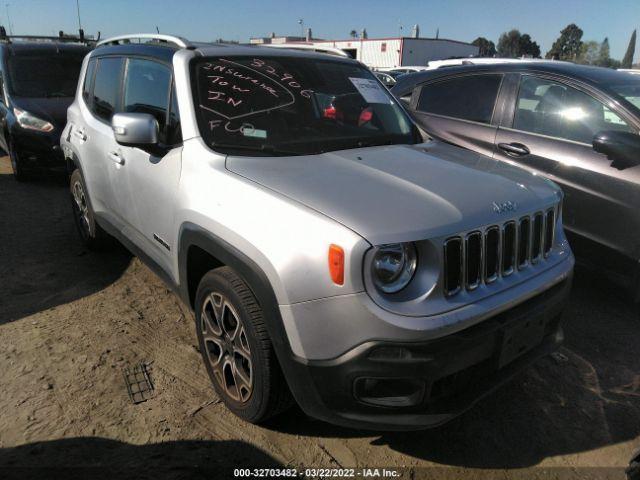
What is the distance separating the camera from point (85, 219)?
4.55 meters

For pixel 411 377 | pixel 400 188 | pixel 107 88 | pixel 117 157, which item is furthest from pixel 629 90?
pixel 107 88

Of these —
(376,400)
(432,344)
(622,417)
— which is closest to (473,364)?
(432,344)

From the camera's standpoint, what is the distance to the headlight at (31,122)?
6930 millimetres

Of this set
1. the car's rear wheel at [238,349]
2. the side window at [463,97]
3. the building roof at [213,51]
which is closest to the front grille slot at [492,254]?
the car's rear wheel at [238,349]

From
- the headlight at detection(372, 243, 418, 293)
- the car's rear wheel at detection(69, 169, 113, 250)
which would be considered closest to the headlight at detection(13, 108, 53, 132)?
the car's rear wheel at detection(69, 169, 113, 250)

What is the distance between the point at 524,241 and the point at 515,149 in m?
2.12

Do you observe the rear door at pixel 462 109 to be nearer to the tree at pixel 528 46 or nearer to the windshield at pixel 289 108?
the windshield at pixel 289 108

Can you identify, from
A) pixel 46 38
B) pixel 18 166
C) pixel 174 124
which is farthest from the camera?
pixel 46 38

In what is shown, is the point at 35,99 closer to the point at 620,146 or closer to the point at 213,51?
the point at 213,51

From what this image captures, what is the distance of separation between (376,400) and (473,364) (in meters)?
0.43

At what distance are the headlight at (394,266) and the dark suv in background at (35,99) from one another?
6.52 m

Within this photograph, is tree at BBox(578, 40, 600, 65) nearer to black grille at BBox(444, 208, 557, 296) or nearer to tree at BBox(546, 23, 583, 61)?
tree at BBox(546, 23, 583, 61)

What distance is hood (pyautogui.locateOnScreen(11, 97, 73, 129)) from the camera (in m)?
7.02

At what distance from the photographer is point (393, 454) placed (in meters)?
2.38
